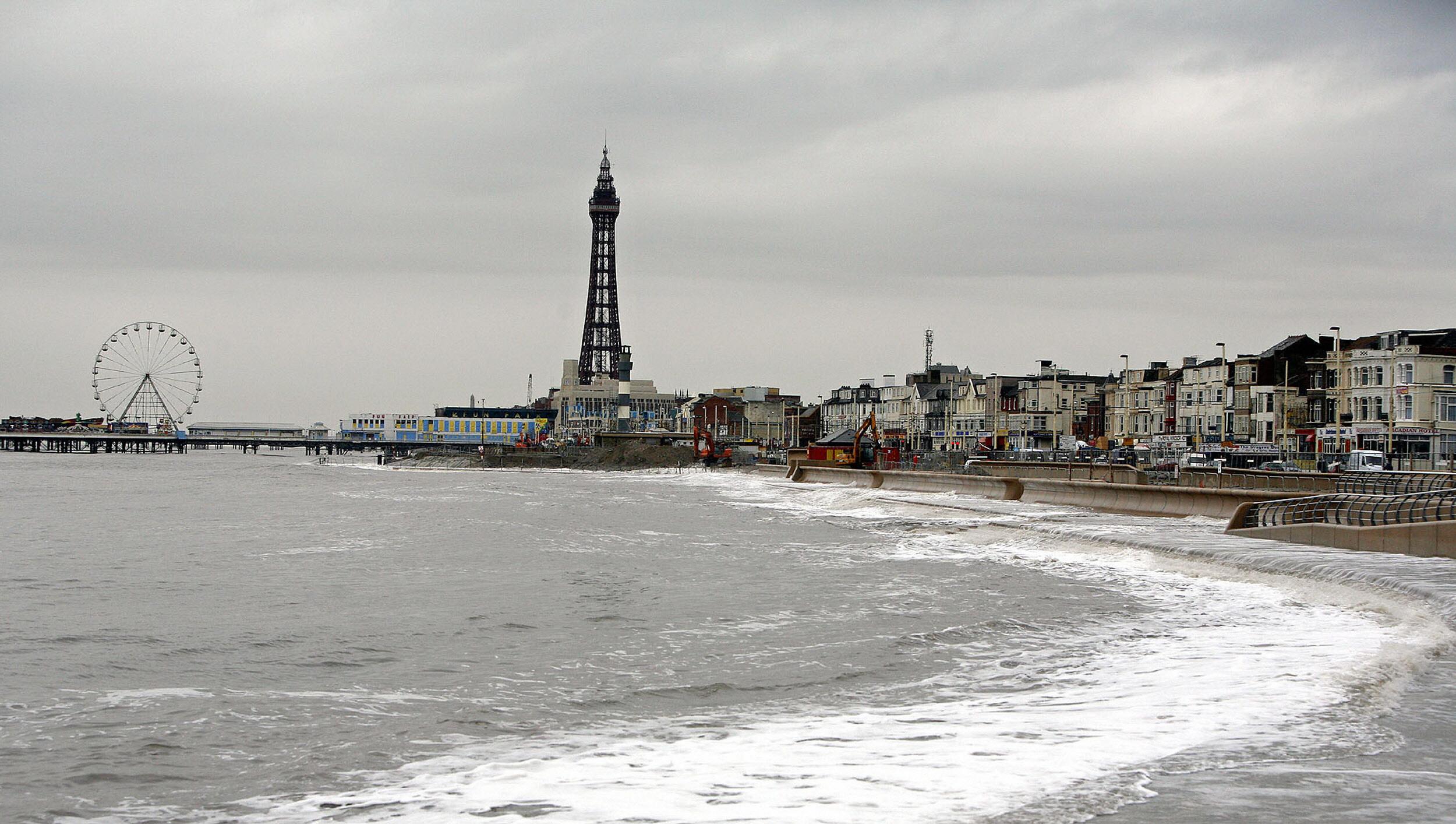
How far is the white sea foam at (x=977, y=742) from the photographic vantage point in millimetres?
9094

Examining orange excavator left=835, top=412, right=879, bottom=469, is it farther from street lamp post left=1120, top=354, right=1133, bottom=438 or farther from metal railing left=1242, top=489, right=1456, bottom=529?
metal railing left=1242, top=489, right=1456, bottom=529

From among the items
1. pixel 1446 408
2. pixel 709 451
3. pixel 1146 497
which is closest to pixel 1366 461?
pixel 1446 408

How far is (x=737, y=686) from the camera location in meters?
14.2

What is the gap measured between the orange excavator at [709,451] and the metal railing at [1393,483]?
4176 inches

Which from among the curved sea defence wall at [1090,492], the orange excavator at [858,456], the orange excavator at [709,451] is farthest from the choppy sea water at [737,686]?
the orange excavator at [709,451]

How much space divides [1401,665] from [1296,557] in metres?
11.8

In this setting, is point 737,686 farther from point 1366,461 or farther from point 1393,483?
point 1366,461

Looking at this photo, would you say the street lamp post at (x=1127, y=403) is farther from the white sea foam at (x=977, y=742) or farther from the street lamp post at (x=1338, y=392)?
the white sea foam at (x=977, y=742)

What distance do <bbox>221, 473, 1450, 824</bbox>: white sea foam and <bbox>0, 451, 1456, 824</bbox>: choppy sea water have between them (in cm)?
5

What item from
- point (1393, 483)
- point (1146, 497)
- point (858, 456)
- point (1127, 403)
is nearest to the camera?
point (1393, 483)

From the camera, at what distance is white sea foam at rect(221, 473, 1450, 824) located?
9.09m

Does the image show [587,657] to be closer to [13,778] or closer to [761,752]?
[761,752]

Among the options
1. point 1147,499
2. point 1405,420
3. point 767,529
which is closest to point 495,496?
point 767,529

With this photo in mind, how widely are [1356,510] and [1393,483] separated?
9.91 metres
